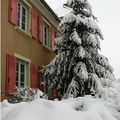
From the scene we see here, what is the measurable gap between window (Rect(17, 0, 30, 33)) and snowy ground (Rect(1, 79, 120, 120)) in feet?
29.8

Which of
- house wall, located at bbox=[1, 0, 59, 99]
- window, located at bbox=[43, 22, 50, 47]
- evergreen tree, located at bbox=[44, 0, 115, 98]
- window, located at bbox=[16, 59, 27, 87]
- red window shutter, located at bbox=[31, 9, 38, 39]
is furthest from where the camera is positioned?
window, located at bbox=[43, 22, 50, 47]

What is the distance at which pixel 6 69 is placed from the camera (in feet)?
41.0

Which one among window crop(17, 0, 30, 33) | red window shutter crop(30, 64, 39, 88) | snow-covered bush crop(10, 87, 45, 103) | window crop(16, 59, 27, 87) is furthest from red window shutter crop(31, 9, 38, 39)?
snow-covered bush crop(10, 87, 45, 103)

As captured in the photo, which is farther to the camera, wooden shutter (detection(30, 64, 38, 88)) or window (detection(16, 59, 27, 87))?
wooden shutter (detection(30, 64, 38, 88))

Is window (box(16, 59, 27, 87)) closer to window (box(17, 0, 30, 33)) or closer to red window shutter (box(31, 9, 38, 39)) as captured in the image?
window (box(17, 0, 30, 33))

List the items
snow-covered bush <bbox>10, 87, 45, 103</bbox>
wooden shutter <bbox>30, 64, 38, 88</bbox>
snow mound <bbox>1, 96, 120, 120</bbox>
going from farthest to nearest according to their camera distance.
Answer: wooden shutter <bbox>30, 64, 38, 88</bbox> < snow-covered bush <bbox>10, 87, 45, 103</bbox> < snow mound <bbox>1, 96, 120, 120</bbox>

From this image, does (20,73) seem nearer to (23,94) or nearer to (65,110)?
(23,94)

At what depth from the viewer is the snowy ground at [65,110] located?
16.5ft

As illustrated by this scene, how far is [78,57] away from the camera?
15.5m

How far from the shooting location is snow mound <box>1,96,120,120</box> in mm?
5008

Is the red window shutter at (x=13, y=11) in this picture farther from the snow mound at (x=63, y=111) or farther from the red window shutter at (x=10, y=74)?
the snow mound at (x=63, y=111)

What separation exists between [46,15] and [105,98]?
12769 mm

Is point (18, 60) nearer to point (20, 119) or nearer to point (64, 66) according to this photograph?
point (64, 66)

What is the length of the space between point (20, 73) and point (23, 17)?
2448 mm
